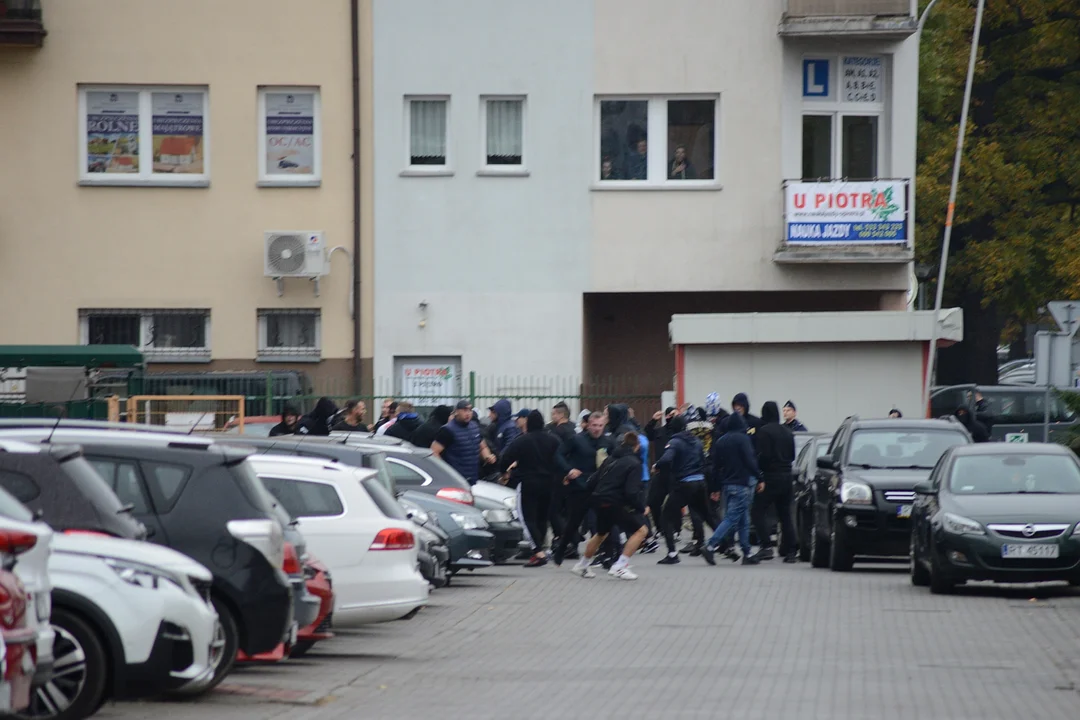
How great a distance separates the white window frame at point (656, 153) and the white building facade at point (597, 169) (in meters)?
0.03

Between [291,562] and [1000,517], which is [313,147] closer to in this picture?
[1000,517]

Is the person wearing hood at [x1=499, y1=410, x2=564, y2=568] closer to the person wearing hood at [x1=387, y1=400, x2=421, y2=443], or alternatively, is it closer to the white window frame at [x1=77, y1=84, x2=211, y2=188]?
the person wearing hood at [x1=387, y1=400, x2=421, y2=443]

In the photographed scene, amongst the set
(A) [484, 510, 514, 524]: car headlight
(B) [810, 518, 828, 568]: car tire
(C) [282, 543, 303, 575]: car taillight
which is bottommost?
(B) [810, 518, 828, 568]: car tire

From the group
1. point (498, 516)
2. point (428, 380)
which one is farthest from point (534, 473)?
point (428, 380)

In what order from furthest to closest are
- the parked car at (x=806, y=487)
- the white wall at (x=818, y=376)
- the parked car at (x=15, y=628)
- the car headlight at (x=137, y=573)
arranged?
the white wall at (x=818, y=376)
the parked car at (x=806, y=487)
the car headlight at (x=137, y=573)
the parked car at (x=15, y=628)

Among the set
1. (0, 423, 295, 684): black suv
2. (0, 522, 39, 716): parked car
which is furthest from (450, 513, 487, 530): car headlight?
(0, 522, 39, 716): parked car

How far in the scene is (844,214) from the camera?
30.9 m

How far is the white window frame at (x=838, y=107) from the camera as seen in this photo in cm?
3144

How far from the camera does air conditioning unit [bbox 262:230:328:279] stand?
30.6m

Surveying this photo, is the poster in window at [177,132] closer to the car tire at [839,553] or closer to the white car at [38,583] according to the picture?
the car tire at [839,553]

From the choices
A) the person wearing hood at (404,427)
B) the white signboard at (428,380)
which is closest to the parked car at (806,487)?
the person wearing hood at (404,427)

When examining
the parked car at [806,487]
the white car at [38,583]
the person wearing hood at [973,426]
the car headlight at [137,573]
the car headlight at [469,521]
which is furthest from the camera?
the person wearing hood at [973,426]

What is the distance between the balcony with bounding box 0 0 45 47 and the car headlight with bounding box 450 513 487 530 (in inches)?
627

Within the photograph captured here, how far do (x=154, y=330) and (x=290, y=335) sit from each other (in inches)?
92.8
